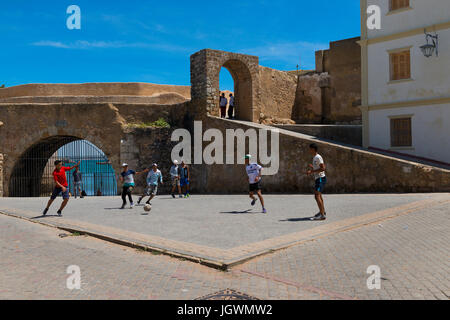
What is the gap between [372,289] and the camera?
14.5 ft

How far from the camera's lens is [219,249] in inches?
247

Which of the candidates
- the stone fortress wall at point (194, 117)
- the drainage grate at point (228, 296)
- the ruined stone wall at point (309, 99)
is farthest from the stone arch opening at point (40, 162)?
the drainage grate at point (228, 296)

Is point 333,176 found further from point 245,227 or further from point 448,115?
point 245,227

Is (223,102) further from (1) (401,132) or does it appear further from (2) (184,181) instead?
(1) (401,132)

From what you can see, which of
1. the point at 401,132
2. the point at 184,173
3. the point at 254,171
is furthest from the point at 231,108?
the point at 254,171

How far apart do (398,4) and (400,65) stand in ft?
8.41

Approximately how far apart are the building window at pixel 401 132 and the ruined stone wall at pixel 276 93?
6750 mm

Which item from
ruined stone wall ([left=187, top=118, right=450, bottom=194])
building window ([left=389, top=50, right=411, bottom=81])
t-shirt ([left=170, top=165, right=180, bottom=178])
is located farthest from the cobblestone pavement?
building window ([left=389, top=50, right=411, bottom=81])

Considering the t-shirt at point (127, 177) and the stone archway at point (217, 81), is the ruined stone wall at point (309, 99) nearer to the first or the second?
the stone archway at point (217, 81)

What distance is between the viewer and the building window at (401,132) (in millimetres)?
17172

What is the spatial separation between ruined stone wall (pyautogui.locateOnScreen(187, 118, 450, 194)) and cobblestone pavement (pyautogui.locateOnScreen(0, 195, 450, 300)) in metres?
5.78

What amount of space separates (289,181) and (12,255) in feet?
36.5

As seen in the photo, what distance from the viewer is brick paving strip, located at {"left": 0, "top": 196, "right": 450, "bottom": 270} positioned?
5828 mm

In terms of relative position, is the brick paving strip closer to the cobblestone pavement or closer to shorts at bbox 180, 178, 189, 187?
the cobblestone pavement
